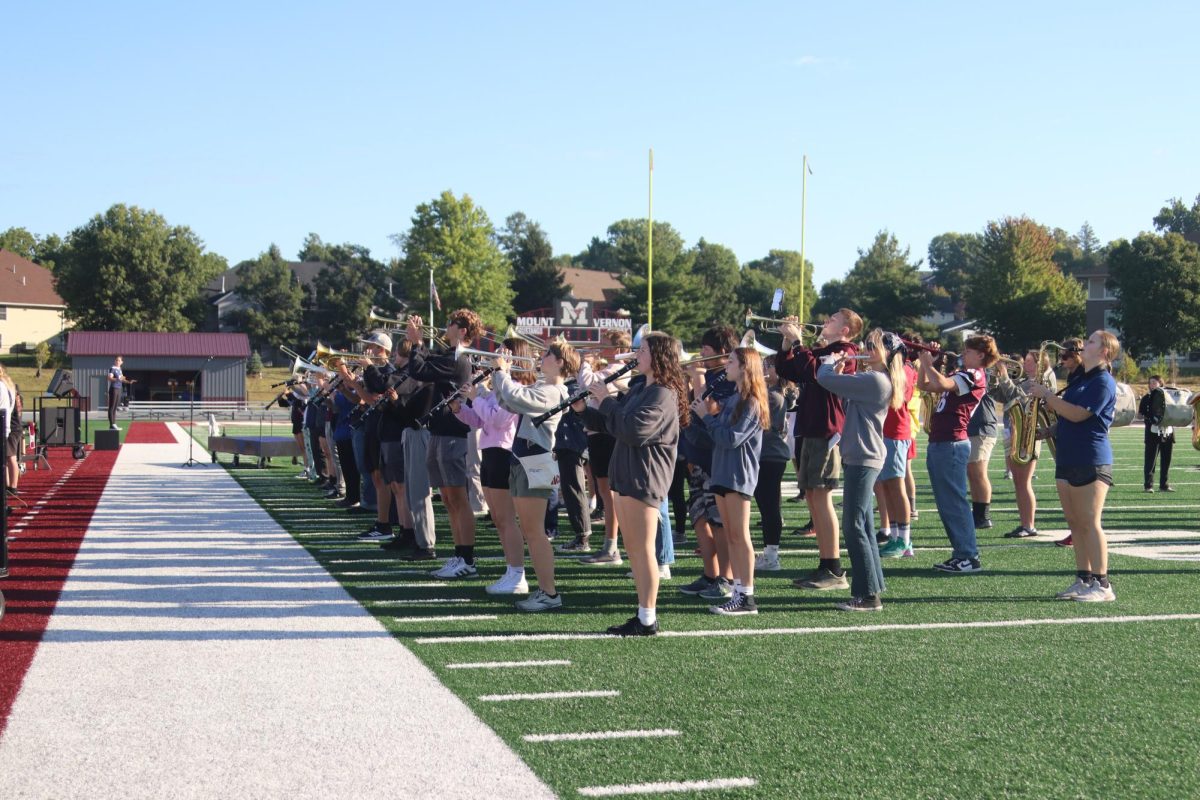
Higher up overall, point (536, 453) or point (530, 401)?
point (530, 401)

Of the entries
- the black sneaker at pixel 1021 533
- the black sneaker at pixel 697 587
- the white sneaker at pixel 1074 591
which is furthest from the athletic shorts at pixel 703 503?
the black sneaker at pixel 1021 533

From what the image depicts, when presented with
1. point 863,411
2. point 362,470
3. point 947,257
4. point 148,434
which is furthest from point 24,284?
point 947,257

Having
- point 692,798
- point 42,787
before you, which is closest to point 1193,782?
point 692,798

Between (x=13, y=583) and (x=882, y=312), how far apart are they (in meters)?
62.5

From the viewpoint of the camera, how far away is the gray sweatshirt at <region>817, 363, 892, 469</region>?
7.63 m

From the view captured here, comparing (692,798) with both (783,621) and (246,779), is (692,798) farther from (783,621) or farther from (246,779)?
(783,621)

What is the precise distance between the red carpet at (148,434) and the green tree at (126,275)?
37045 mm

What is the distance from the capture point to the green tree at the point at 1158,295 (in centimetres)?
5938

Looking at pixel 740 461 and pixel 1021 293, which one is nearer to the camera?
pixel 740 461

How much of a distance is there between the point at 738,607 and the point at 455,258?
218 feet

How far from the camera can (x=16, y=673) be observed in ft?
19.1

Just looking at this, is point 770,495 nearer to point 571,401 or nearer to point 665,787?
point 571,401

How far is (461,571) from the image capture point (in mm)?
8867

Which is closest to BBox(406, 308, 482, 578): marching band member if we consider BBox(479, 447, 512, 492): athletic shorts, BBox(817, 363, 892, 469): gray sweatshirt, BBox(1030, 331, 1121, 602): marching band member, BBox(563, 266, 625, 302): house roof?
BBox(479, 447, 512, 492): athletic shorts
